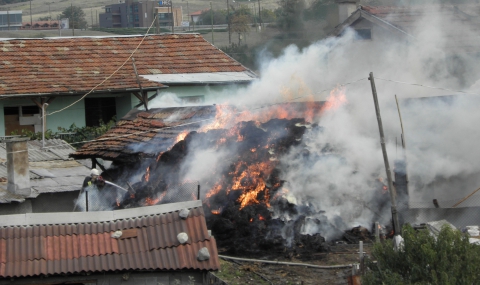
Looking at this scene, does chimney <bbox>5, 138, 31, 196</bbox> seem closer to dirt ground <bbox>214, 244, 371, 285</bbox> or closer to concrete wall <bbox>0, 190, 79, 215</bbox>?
concrete wall <bbox>0, 190, 79, 215</bbox>

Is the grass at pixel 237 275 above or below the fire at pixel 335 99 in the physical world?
below

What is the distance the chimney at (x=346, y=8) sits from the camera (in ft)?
95.4

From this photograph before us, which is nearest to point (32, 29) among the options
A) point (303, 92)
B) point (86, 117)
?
point (86, 117)

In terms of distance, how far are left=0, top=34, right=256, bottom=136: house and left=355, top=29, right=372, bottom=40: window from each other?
4.38 m

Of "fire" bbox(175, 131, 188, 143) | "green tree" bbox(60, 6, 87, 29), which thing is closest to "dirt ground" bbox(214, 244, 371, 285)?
"fire" bbox(175, 131, 188, 143)

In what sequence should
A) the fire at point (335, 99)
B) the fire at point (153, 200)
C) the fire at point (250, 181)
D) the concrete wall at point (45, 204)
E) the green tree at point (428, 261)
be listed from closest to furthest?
the green tree at point (428, 261) → the concrete wall at point (45, 204) → the fire at point (153, 200) → the fire at point (250, 181) → the fire at point (335, 99)

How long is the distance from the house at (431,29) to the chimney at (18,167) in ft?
48.6

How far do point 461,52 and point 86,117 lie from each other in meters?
13.3

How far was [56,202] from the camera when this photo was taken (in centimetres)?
1499

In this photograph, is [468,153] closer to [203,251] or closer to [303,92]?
[303,92]

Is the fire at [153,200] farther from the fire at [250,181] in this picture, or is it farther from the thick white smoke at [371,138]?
the fire at [250,181]

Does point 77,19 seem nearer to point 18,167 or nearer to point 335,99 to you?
point 335,99

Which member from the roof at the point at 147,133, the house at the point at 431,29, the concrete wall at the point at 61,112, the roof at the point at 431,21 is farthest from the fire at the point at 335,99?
the concrete wall at the point at 61,112

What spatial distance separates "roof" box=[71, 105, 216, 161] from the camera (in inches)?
647
